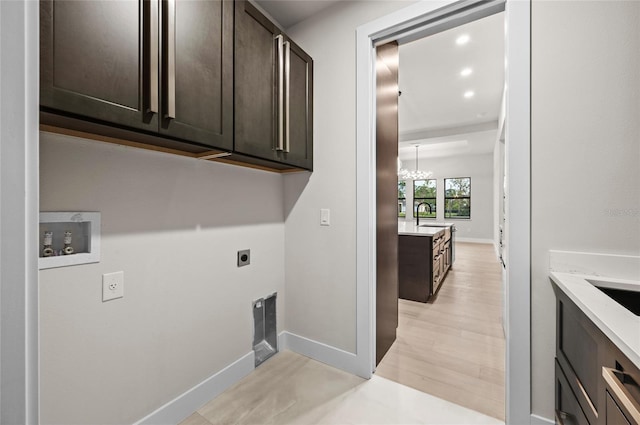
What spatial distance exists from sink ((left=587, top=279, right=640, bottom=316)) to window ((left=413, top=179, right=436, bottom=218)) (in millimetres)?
9206

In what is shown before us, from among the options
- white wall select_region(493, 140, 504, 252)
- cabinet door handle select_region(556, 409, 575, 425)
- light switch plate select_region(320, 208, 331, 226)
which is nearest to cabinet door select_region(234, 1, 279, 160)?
light switch plate select_region(320, 208, 331, 226)

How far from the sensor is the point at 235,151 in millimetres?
1410

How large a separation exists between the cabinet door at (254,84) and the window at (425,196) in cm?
927

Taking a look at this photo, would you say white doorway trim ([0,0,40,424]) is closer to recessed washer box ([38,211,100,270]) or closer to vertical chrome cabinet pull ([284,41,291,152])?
recessed washer box ([38,211,100,270])

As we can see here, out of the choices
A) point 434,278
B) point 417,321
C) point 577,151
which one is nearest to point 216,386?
point 417,321

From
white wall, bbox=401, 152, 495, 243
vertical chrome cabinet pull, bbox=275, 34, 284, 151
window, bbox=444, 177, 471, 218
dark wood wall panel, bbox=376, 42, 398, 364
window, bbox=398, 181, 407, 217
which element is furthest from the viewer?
window, bbox=398, 181, 407, 217

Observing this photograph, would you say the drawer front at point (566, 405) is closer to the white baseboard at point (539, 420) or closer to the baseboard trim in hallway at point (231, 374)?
the white baseboard at point (539, 420)

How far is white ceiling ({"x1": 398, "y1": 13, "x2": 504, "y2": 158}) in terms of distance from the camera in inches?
117

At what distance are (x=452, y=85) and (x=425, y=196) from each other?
6.52 metres

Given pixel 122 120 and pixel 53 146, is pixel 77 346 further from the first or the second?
pixel 122 120

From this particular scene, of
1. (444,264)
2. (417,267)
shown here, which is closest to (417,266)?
(417,267)

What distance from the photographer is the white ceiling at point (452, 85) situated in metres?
2.97

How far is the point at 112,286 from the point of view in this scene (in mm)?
1218

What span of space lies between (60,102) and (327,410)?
6.05 ft
